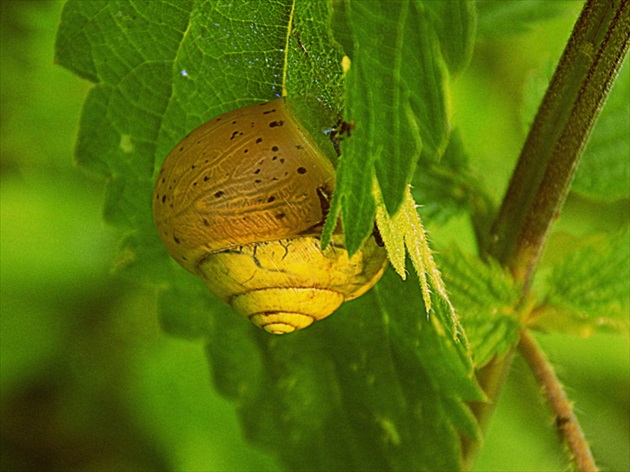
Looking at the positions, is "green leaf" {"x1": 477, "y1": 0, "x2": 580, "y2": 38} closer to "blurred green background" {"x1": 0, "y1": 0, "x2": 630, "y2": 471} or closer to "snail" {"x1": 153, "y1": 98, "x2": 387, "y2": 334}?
"snail" {"x1": 153, "y1": 98, "x2": 387, "y2": 334}

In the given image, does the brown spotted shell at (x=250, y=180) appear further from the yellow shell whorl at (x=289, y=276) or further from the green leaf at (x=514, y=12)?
the green leaf at (x=514, y=12)

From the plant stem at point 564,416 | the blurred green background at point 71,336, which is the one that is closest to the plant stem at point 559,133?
the plant stem at point 564,416

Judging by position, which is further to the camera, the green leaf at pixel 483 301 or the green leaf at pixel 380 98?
the green leaf at pixel 483 301

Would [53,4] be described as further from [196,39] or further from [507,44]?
[507,44]

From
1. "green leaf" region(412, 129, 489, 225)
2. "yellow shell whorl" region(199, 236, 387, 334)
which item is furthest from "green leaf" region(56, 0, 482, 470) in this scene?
"green leaf" region(412, 129, 489, 225)

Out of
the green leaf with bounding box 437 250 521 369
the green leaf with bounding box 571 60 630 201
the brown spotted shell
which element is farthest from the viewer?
the green leaf with bounding box 571 60 630 201

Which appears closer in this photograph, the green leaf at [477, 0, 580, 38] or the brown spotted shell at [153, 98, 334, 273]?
the brown spotted shell at [153, 98, 334, 273]
